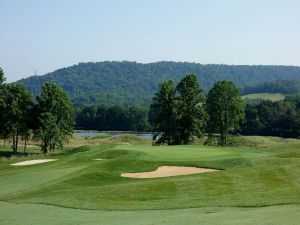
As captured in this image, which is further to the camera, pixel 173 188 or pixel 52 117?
pixel 52 117

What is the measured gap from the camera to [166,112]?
68.2 m

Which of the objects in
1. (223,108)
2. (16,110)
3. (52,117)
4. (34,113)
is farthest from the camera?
(223,108)

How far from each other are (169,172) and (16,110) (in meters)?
45.6

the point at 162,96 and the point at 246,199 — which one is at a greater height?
the point at 162,96

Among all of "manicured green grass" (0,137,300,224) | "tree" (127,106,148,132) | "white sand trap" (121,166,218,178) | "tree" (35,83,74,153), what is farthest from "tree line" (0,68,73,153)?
"tree" (127,106,148,132)

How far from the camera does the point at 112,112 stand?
609ft

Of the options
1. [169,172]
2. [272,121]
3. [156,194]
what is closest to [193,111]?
[169,172]

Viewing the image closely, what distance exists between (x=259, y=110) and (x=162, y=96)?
83.7 meters

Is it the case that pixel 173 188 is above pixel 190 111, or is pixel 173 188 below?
below

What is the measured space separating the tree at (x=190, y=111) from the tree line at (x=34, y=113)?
18502 millimetres

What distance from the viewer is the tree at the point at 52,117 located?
70.6 metres

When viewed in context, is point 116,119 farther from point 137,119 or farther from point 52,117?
point 52,117

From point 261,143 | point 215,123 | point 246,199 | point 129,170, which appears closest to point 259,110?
point 261,143

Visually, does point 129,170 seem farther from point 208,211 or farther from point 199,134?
point 199,134
